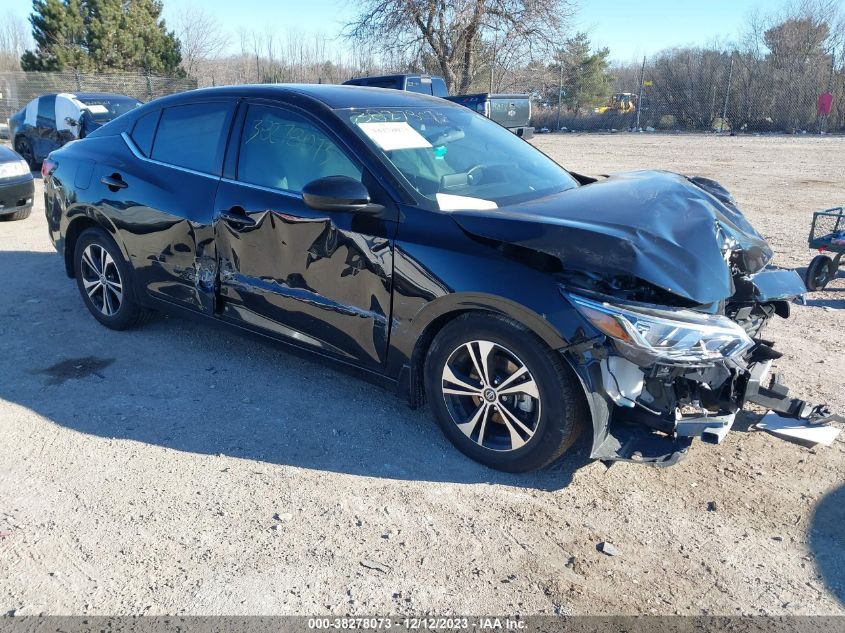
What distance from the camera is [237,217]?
4145mm

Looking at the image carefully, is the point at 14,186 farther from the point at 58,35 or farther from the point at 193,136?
the point at 58,35

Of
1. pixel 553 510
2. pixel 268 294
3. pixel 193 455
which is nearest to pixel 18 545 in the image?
pixel 193 455

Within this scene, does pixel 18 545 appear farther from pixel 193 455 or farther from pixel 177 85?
pixel 177 85

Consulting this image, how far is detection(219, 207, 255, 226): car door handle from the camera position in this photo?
13.4ft

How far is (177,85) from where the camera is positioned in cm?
3169

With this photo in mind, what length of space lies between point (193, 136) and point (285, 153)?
919 mm

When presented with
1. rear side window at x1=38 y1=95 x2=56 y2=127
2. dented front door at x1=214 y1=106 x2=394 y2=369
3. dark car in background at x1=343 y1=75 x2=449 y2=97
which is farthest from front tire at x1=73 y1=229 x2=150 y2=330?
dark car in background at x1=343 y1=75 x2=449 y2=97

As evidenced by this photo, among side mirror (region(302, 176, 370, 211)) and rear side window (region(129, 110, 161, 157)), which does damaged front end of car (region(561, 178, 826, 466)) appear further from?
rear side window (region(129, 110, 161, 157))

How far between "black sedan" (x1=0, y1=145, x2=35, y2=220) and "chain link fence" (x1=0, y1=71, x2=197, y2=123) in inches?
827

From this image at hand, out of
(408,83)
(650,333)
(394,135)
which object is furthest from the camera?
(408,83)

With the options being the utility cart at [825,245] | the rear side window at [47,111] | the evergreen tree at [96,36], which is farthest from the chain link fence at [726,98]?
the utility cart at [825,245]

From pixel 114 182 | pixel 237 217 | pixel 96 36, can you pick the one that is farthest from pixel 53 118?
pixel 96 36

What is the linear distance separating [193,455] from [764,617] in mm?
2655

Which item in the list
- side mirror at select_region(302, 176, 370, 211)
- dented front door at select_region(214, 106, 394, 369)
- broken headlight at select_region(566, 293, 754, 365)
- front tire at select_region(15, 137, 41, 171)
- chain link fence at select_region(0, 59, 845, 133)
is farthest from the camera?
chain link fence at select_region(0, 59, 845, 133)
